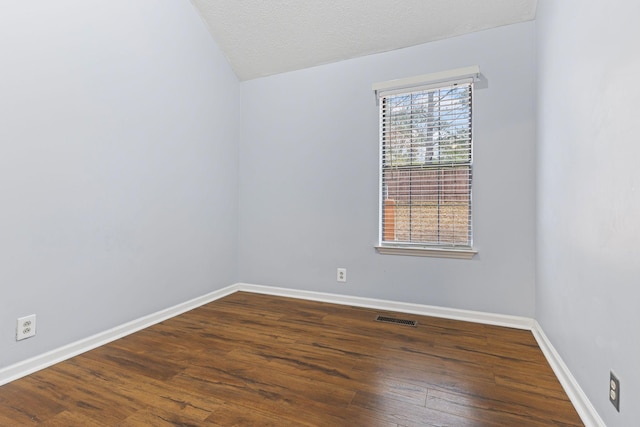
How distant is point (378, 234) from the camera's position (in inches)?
115

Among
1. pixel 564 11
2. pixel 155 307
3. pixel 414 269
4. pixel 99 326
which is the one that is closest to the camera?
pixel 564 11

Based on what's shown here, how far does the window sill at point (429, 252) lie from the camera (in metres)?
2.60

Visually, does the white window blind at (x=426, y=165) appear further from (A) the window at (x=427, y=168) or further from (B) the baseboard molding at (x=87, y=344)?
(B) the baseboard molding at (x=87, y=344)

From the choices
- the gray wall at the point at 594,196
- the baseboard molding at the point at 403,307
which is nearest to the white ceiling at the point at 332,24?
the gray wall at the point at 594,196

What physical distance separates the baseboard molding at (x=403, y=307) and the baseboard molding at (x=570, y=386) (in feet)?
0.94

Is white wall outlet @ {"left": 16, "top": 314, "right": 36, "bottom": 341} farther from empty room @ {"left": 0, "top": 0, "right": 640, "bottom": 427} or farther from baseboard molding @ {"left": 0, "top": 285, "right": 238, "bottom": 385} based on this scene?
baseboard molding @ {"left": 0, "top": 285, "right": 238, "bottom": 385}

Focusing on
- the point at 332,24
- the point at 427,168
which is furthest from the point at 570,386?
the point at 332,24

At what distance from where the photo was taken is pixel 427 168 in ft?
9.16

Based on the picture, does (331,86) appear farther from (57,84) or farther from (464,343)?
(464,343)

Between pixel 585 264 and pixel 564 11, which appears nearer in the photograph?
pixel 585 264

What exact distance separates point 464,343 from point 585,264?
1028mm

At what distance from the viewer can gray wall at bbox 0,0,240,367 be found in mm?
1728

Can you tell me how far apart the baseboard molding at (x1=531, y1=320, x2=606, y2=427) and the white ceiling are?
2.42 m

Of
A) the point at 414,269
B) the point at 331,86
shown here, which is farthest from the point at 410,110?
the point at 414,269
